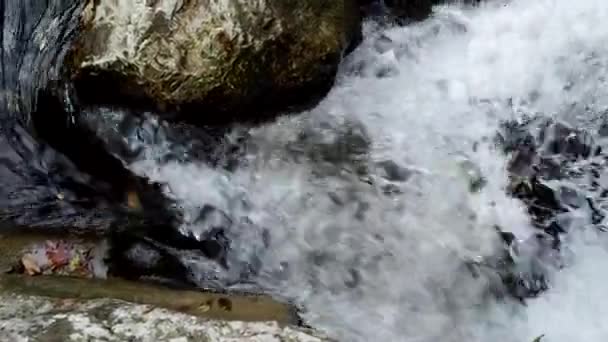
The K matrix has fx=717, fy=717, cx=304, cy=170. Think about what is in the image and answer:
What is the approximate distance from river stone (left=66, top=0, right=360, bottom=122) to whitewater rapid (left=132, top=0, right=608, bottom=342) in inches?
13.5

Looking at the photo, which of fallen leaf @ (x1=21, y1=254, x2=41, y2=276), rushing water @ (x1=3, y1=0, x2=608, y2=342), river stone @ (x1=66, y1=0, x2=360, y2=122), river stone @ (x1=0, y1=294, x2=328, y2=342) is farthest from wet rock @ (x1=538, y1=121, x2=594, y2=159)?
fallen leaf @ (x1=21, y1=254, x2=41, y2=276)

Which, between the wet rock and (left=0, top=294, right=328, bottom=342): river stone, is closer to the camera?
(left=0, top=294, right=328, bottom=342): river stone

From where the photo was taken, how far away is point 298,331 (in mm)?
2705

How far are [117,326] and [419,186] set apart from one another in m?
1.73

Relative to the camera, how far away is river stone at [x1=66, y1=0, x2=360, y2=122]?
3412 mm

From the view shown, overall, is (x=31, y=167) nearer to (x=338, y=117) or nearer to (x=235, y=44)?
Answer: (x=235, y=44)

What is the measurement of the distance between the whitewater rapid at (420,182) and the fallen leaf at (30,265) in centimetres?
76

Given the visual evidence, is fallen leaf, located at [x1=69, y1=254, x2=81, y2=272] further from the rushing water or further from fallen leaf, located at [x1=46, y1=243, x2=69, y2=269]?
the rushing water

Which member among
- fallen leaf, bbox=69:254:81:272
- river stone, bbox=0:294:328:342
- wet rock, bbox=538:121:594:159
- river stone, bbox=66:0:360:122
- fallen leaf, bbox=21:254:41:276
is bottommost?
fallen leaf, bbox=69:254:81:272

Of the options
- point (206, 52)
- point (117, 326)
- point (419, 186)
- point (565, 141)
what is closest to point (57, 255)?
point (117, 326)

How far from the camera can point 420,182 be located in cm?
370

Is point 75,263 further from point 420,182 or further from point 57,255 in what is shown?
point 420,182

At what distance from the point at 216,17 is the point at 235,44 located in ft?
0.54

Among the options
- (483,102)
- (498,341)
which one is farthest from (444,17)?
(498,341)
